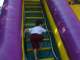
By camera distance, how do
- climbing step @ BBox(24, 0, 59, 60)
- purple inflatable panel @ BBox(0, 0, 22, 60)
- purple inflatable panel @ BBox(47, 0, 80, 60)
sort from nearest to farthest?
purple inflatable panel @ BBox(0, 0, 22, 60)
purple inflatable panel @ BBox(47, 0, 80, 60)
climbing step @ BBox(24, 0, 59, 60)

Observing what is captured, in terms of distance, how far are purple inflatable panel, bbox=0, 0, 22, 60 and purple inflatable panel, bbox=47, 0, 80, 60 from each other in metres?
0.59

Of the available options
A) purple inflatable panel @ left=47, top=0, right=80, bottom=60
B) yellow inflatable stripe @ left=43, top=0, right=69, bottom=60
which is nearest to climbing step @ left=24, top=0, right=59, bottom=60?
yellow inflatable stripe @ left=43, top=0, right=69, bottom=60

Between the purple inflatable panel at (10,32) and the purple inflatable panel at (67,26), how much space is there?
594 millimetres

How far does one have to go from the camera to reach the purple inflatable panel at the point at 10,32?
2668 mm

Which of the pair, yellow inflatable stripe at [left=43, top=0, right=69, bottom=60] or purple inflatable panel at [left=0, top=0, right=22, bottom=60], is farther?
yellow inflatable stripe at [left=43, top=0, right=69, bottom=60]

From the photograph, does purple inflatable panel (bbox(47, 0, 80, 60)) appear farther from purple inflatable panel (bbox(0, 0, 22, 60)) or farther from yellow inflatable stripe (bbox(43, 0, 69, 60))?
purple inflatable panel (bbox(0, 0, 22, 60))

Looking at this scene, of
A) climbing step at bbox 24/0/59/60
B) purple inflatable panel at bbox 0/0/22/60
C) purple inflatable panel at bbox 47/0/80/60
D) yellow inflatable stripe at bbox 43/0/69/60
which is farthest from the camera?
climbing step at bbox 24/0/59/60

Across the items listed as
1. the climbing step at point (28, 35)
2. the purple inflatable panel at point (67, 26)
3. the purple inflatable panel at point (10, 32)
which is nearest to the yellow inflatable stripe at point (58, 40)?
the purple inflatable panel at point (67, 26)

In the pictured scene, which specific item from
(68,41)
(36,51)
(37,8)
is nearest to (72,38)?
(68,41)

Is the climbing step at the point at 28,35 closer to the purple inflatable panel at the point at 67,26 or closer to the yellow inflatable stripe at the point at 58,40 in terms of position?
the yellow inflatable stripe at the point at 58,40

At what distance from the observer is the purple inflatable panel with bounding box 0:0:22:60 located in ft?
8.75

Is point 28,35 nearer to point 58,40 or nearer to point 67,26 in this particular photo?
point 58,40

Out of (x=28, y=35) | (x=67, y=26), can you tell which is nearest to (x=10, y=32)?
(x=67, y=26)

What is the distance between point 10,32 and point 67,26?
783mm
